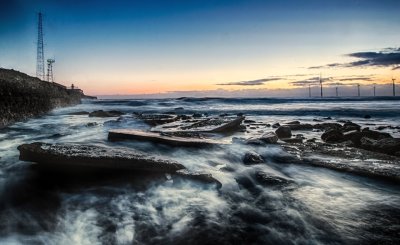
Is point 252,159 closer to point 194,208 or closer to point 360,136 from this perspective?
point 194,208

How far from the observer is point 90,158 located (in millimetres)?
4715

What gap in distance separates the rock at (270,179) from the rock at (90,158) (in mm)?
1353

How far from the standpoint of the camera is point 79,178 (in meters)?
4.68

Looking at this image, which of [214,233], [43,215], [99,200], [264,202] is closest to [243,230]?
[214,233]

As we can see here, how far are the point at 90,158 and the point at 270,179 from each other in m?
2.87

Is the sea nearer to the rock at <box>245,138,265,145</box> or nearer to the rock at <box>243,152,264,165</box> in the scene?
the rock at <box>243,152,264,165</box>

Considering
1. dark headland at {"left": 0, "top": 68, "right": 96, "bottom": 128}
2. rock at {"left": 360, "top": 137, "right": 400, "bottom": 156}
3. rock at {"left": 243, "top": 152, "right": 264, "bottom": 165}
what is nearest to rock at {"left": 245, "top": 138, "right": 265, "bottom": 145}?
rock at {"left": 243, "top": 152, "right": 264, "bottom": 165}

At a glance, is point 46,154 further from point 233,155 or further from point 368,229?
point 368,229

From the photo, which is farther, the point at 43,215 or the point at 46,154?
the point at 46,154

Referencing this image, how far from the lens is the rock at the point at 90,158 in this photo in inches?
185

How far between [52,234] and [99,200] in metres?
0.83

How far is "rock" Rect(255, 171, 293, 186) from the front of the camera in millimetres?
4992

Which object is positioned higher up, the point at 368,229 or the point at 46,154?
the point at 46,154

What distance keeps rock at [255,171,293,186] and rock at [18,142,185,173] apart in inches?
53.3
